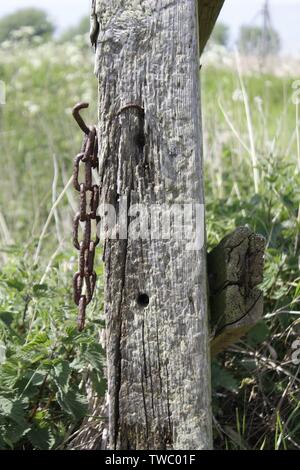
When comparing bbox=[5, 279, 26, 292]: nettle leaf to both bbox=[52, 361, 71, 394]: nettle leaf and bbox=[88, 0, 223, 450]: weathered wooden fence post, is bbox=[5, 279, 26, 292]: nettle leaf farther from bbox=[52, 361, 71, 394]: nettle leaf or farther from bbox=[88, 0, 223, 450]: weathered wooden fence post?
bbox=[88, 0, 223, 450]: weathered wooden fence post

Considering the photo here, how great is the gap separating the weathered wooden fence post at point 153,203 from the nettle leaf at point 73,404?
465mm

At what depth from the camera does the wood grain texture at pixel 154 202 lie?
7.22 feet

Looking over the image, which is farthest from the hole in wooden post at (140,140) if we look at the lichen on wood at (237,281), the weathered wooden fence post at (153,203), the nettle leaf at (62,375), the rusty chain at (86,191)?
the nettle leaf at (62,375)

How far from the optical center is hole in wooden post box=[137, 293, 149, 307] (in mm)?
→ 2258

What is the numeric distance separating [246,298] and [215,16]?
3.50 ft

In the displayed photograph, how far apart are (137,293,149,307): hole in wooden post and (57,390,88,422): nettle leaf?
63 centimetres

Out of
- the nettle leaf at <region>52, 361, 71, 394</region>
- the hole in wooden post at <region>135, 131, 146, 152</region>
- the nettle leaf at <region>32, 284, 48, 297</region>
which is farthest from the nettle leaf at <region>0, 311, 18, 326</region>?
the hole in wooden post at <region>135, 131, 146, 152</region>

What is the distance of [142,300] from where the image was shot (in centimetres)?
226

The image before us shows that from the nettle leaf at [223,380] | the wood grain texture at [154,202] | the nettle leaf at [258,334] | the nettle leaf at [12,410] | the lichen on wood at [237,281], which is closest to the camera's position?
the wood grain texture at [154,202]

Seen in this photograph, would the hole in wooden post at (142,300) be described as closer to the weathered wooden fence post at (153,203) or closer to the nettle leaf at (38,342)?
the weathered wooden fence post at (153,203)

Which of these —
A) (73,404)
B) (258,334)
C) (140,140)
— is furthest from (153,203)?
(258,334)

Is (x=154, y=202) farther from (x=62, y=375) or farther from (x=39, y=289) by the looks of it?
(x=39, y=289)

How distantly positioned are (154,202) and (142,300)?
0.28m
